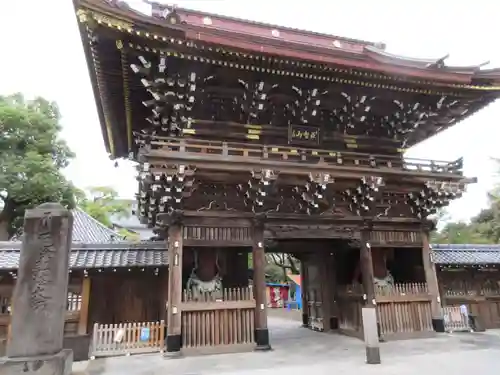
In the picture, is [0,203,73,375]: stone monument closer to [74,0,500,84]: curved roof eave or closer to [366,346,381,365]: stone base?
[74,0,500,84]: curved roof eave

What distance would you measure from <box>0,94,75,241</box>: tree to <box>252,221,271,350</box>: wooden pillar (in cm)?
1518

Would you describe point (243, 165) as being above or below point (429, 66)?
below

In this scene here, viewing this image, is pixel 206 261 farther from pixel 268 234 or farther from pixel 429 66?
→ pixel 429 66

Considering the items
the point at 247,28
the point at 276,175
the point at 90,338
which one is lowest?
the point at 90,338

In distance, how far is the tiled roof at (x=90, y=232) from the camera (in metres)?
17.9

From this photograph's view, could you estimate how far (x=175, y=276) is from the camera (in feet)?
30.5

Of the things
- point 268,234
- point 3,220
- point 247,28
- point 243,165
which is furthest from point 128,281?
point 3,220

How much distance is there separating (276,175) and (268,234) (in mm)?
1936

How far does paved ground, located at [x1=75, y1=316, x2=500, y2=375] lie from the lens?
24.0ft

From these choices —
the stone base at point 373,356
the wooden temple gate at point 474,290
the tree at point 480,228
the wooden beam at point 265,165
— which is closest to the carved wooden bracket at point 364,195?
the wooden beam at point 265,165

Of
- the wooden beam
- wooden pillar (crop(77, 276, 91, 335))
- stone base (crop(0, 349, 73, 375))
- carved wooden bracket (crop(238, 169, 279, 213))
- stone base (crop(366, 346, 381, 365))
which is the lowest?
stone base (crop(366, 346, 381, 365))

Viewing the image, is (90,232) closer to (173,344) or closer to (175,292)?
(175,292)

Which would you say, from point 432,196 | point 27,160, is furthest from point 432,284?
point 27,160

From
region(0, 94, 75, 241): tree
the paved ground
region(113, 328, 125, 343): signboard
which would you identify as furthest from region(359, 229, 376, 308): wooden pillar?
region(0, 94, 75, 241): tree
